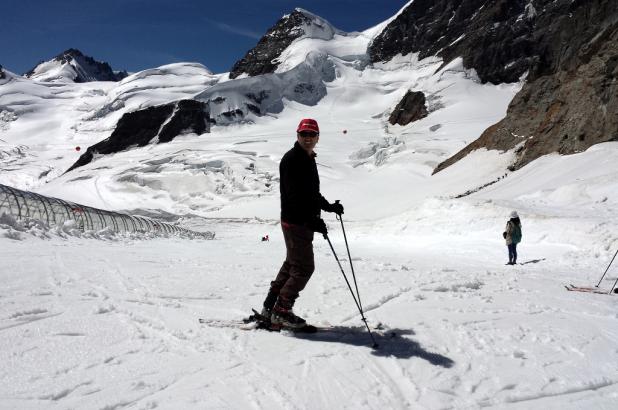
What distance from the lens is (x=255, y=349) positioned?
4078 millimetres

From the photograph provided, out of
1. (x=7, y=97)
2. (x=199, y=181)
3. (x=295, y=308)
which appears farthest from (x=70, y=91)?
(x=295, y=308)

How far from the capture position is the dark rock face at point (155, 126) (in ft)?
356

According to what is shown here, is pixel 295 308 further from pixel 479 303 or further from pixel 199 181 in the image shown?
pixel 199 181

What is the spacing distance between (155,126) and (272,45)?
55.6 m

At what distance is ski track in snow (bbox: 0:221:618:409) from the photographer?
10.5 feet

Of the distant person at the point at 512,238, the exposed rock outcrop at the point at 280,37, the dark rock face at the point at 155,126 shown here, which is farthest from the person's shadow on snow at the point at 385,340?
the exposed rock outcrop at the point at 280,37

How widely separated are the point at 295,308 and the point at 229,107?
355 feet

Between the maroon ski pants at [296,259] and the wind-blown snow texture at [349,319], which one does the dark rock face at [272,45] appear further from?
the maroon ski pants at [296,259]

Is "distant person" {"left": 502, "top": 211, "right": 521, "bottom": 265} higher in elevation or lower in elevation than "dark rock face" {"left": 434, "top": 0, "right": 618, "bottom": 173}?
lower

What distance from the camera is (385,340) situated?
14.6 ft

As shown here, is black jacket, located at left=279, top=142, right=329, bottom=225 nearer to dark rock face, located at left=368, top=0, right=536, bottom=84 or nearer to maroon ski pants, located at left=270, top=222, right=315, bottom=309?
maroon ski pants, located at left=270, top=222, right=315, bottom=309

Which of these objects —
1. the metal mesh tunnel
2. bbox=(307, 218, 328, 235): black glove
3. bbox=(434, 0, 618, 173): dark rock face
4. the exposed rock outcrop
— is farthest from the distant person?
the exposed rock outcrop

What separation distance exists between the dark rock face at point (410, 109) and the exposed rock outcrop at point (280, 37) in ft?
200

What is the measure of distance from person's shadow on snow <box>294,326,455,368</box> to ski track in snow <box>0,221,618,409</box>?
19 millimetres
